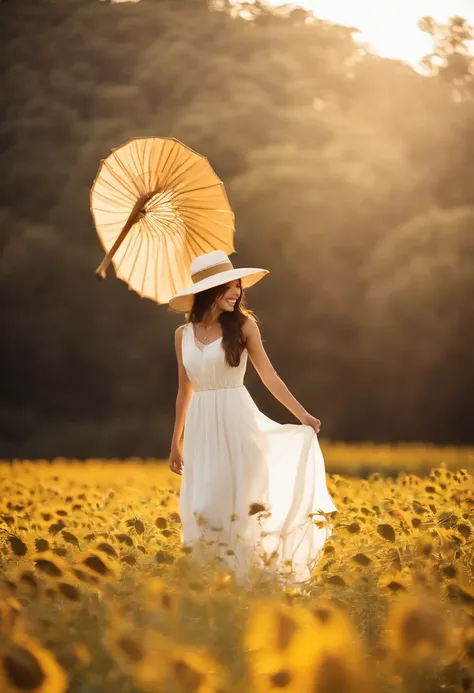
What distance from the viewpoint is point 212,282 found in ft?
10.4

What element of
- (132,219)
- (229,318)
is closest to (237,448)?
(229,318)

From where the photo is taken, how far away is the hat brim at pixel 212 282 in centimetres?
317

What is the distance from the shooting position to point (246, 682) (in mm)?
1164

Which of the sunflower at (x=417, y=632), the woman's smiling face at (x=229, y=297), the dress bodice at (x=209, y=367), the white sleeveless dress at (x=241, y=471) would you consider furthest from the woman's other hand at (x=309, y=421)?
the sunflower at (x=417, y=632)

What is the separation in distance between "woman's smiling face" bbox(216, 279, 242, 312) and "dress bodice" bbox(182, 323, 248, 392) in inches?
4.9

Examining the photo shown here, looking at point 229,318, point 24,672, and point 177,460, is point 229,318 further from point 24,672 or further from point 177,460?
point 24,672

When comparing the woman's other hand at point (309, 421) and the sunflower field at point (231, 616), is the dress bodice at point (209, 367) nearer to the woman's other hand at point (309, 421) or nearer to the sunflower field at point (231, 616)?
the woman's other hand at point (309, 421)

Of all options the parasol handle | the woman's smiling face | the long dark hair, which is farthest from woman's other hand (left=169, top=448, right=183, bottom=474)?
the parasol handle

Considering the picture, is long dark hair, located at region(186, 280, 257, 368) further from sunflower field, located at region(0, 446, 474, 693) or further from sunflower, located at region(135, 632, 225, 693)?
sunflower, located at region(135, 632, 225, 693)

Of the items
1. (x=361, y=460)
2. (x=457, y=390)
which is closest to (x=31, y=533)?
(x=361, y=460)

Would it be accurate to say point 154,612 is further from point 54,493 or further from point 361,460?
point 361,460

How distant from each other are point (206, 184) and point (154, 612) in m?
2.59

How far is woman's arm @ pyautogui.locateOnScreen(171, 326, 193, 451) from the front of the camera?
11.5ft

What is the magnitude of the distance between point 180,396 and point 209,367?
0.34 m
